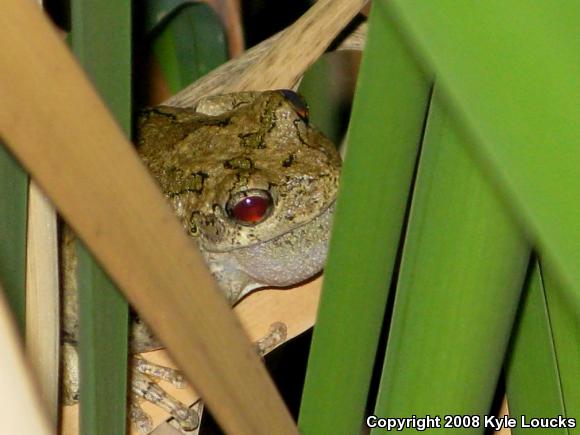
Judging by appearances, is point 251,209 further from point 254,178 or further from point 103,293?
point 103,293

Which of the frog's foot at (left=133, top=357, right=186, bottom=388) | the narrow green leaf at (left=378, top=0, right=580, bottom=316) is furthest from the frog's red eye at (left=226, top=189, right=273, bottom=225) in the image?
the narrow green leaf at (left=378, top=0, right=580, bottom=316)

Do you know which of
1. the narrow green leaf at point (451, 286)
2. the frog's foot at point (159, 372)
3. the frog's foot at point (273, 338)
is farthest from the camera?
the frog's foot at point (159, 372)

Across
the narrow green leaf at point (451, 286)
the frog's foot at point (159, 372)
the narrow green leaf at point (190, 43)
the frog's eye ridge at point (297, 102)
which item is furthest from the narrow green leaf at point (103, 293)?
the narrow green leaf at point (190, 43)

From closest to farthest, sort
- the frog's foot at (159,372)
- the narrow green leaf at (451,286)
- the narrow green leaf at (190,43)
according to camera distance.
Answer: the narrow green leaf at (451,286), the frog's foot at (159,372), the narrow green leaf at (190,43)

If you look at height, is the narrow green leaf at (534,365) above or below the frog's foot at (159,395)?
below

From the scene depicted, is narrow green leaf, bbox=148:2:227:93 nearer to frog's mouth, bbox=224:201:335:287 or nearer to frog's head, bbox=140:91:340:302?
frog's head, bbox=140:91:340:302

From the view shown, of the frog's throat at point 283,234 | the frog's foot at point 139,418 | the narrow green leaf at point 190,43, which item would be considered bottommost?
the frog's foot at point 139,418

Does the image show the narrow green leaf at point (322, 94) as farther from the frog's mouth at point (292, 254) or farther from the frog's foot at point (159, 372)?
the frog's foot at point (159, 372)
